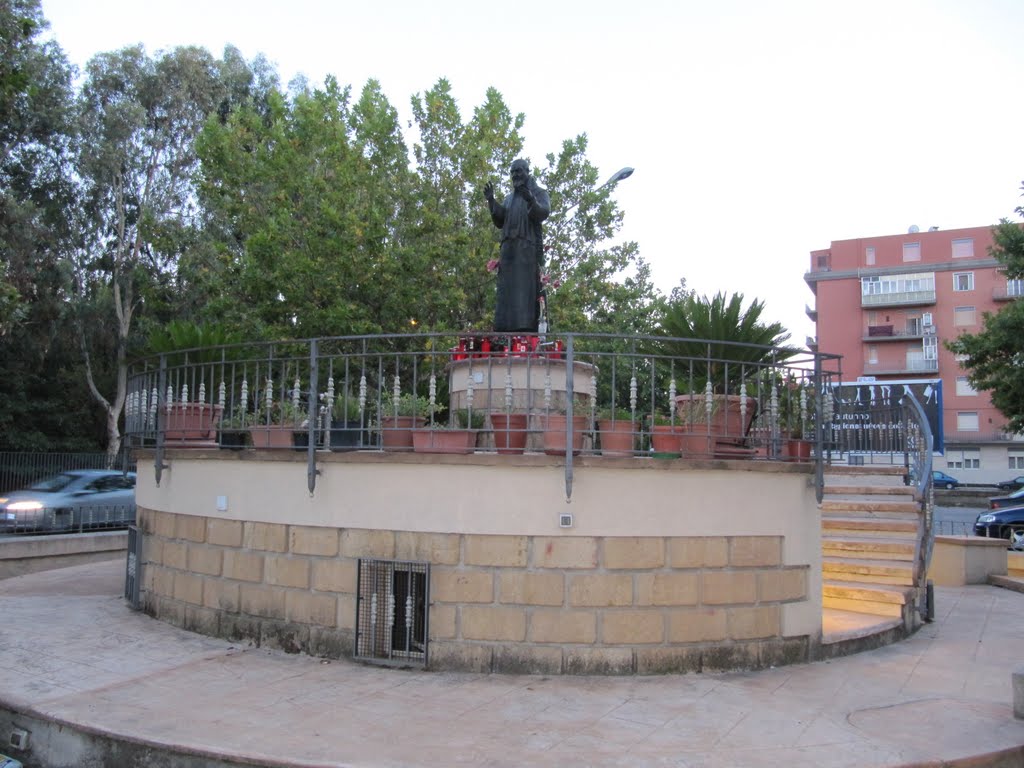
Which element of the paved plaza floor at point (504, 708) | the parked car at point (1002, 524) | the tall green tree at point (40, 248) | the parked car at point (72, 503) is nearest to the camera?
the paved plaza floor at point (504, 708)

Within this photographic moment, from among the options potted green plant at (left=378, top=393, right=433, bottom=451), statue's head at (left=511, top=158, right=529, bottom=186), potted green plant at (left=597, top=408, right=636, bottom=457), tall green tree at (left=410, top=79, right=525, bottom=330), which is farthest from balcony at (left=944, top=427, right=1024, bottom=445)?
potted green plant at (left=378, top=393, right=433, bottom=451)

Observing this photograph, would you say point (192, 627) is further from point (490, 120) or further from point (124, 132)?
point (124, 132)

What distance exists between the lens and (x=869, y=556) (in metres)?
9.58

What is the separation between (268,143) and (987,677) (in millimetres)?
19184

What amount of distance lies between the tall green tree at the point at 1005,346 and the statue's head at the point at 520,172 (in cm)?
1517

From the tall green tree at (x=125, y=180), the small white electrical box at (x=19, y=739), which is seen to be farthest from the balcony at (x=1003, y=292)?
the small white electrical box at (x=19, y=739)

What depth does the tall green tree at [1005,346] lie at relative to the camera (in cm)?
1944

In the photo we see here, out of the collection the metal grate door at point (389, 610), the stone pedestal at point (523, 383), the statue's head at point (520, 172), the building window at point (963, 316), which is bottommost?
the metal grate door at point (389, 610)

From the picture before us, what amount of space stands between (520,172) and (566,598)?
190 inches

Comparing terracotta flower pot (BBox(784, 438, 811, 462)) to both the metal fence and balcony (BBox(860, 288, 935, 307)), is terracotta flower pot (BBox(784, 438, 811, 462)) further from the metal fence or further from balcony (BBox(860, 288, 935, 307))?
balcony (BBox(860, 288, 935, 307))

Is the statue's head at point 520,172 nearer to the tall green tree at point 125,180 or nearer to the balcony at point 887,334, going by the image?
the tall green tree at point 125,180

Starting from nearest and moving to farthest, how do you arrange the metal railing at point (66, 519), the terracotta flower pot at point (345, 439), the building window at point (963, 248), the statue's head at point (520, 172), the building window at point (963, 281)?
the terracotta flower pot at point (345, 439)
the statue's head at point (520, 172)
the metal railing at point (66, 519)
the building window at point (963, 281)
the building window at point (963, 248)

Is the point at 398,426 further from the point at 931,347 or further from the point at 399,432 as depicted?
the point at 931,347

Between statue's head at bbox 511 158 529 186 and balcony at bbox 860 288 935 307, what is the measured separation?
161 ft
